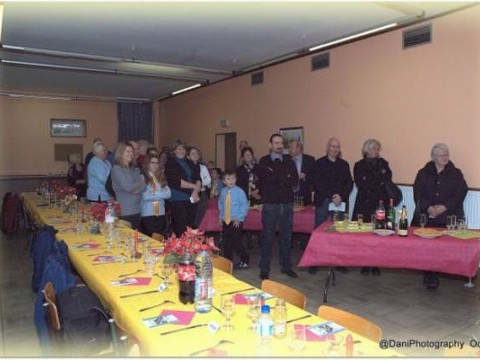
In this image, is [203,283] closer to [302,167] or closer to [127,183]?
[127,183]

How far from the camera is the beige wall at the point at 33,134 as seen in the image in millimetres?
11453

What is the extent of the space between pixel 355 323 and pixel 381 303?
7.39ft

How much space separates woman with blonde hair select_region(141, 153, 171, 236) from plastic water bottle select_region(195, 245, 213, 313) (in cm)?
235

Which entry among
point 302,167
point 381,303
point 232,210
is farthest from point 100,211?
point 302,167

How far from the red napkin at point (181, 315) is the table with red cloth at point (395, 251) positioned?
1930mm

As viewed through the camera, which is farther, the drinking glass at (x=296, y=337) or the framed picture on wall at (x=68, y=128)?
the framed picture on wall at (x=68, y=128)

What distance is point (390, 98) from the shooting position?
5.88 meters

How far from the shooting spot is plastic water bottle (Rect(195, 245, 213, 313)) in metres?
2.01

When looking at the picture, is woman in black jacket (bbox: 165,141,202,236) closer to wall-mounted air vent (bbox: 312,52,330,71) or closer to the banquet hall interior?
the banquet hall interior

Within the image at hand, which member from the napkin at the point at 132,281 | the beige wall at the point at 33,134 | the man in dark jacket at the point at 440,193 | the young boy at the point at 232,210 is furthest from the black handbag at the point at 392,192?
the beige wall at the point at 33,134

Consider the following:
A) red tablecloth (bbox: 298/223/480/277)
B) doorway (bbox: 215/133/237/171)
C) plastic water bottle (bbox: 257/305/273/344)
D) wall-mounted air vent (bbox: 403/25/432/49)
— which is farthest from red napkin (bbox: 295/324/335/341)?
doorway (bbox: 215/133/237/171)

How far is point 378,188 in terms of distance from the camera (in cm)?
476

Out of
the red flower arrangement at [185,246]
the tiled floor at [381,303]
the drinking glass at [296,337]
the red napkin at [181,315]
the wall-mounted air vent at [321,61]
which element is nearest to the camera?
the drinking glass at [296,337]

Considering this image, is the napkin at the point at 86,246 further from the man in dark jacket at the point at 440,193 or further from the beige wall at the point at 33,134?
the beige wall at the point at 33,134
